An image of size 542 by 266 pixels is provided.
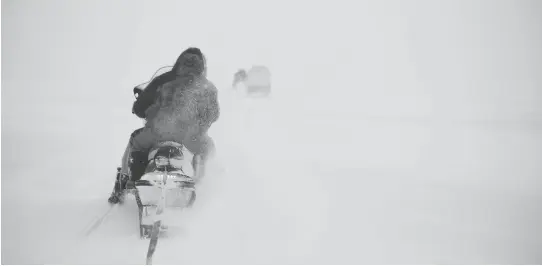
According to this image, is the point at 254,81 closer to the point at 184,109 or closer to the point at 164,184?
the point at 184,109

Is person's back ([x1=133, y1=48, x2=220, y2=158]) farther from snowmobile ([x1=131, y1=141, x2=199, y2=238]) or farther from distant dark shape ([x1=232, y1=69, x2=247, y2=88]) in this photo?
distant dark shape ([x1=232, y1=69, x2=247, y2=88])

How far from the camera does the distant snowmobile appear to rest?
1909 centimetres

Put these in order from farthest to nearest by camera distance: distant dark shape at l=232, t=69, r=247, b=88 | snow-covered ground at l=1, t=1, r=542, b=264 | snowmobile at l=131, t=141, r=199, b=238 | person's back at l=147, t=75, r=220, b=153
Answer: distant dark shape at l=232, t=69, r=247, b=88 < person's back at l=147, t=75, r=220, b=153 < snow-covered ground at l=1, t=1, r=542, b=264 < snowmobile at l=131, t=141, r=199, b=238

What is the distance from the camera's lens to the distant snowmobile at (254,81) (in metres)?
19.1

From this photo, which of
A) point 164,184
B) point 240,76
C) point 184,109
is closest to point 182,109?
point 184,109

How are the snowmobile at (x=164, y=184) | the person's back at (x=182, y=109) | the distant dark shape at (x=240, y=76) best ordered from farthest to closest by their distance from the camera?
the distant dark shape at (x=240, y=76) → the person's back at (x=182, y=109) → the snowmobile at (x=164, y=184)

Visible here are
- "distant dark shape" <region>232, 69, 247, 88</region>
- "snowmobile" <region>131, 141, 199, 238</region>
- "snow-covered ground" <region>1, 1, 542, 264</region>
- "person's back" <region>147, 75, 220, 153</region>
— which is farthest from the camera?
"distant dark shape" <region>232, 69, 247, 88</region>

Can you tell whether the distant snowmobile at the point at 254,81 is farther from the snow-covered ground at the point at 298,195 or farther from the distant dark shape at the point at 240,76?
the snow-covered ground at the point at 298,195

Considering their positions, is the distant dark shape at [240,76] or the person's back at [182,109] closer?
the person's back at [182,109]

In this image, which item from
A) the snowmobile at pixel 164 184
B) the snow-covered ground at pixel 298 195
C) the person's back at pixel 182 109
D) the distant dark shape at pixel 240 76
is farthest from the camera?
the distant dark shape at pixel 240 76

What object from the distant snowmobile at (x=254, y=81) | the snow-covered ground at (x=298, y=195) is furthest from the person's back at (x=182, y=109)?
the distant snowmobile at (x=254, y=81)

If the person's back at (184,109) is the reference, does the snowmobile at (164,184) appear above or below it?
below

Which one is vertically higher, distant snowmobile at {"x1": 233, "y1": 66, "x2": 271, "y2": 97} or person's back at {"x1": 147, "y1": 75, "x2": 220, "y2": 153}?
distant snowmobile at {"x1": 233, "y1": 66, "x2": 271, "y2": 97}

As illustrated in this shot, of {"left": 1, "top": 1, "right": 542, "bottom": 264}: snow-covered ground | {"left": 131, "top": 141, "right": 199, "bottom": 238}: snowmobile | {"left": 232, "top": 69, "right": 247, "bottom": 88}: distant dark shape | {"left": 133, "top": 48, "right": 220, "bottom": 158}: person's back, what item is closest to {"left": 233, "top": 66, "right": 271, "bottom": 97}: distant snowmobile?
{"left": 232, "top": 69, "right": 247, "bottom": 88}: distant dark shape
